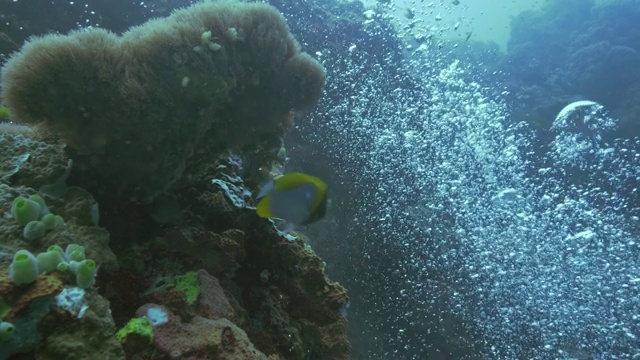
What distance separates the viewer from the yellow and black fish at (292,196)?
2.38m

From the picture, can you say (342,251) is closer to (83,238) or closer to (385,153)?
(385,153)

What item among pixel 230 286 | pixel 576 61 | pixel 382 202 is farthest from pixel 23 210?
pixel 576 61

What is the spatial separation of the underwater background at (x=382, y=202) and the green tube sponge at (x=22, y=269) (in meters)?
0.05

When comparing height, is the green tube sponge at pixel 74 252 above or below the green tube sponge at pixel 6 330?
above

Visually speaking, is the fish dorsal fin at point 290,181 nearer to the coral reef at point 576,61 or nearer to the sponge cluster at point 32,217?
the sponge cluster at point 32,217

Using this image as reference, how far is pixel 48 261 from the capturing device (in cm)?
195

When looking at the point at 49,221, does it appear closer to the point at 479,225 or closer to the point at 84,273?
the point at 84,273

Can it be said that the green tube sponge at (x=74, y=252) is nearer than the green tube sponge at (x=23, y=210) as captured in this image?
Yes

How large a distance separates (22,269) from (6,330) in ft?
0.84

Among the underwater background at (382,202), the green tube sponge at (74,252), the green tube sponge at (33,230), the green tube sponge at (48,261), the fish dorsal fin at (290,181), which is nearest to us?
the green tube sponge at (48,261)

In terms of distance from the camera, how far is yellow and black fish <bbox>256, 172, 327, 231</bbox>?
Result: 7.82ft

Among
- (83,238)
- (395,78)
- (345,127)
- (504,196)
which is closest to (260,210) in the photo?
(83,238)

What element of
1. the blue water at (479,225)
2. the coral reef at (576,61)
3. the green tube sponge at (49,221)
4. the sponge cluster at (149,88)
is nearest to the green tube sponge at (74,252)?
the green tube sponge at (49,221)

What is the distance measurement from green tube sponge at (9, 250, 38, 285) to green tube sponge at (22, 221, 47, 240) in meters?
0.52
